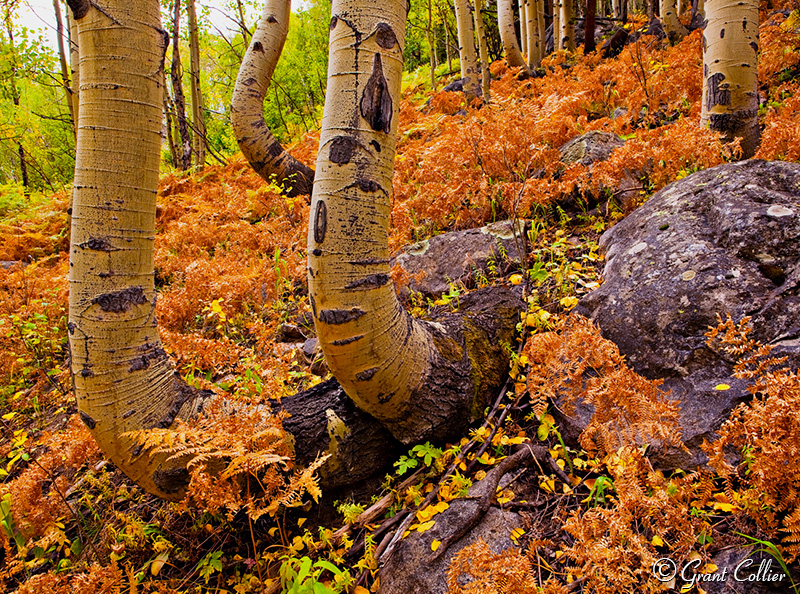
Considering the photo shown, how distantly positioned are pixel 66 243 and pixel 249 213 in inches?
169

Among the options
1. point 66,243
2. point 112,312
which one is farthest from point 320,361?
point 66,243

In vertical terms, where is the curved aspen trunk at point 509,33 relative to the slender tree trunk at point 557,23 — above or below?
below

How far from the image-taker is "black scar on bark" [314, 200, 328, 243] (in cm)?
184

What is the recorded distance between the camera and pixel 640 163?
140 inches

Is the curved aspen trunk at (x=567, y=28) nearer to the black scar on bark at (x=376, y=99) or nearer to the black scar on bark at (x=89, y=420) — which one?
the black scar on bark at (x=376, y=99)

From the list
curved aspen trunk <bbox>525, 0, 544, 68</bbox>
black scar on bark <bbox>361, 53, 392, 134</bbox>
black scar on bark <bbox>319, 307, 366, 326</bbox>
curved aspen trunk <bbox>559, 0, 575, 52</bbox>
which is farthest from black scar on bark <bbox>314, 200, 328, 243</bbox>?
curved aspen trunk <bbox>559, 0, 575, 52</bbox>

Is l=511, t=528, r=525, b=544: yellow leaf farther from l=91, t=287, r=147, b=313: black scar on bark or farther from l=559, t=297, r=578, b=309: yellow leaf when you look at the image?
l=91, t=287, r=147, b=313: black scar on bark

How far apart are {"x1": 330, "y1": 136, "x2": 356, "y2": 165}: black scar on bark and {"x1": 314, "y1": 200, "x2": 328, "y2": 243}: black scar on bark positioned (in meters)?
0.22

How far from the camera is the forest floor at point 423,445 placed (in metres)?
1.57

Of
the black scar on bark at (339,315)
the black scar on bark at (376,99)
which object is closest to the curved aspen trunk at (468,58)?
the black scar on bark at (376,99)

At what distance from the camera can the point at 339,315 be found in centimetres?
184

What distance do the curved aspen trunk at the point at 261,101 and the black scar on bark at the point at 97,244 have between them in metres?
4.27

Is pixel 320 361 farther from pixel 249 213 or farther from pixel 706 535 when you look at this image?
pixel 249 213

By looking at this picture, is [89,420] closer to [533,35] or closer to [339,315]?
[339,315]
